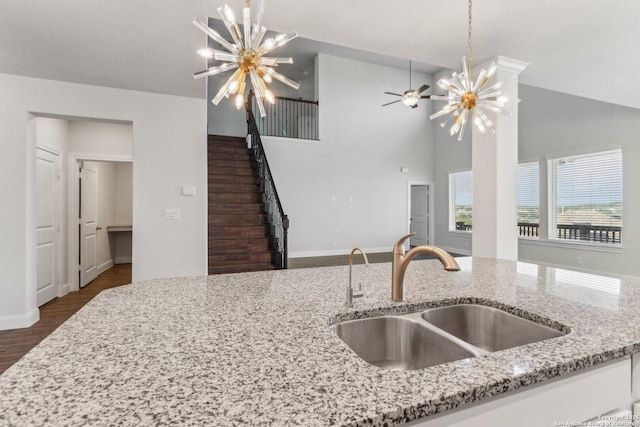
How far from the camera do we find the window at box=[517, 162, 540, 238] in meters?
6.69

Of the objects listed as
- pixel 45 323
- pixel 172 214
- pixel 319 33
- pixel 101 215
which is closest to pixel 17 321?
pixel 45 323

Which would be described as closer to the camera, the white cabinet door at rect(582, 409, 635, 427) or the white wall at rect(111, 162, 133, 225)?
the white cabinet door at rect(582, 409, 635, 427)

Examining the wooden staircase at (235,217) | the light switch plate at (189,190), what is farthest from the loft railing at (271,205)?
the light switch plate at (189,190)

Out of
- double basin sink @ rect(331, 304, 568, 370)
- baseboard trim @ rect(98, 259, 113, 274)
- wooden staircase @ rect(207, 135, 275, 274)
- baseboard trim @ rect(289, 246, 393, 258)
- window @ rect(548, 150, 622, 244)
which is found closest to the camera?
double basin sink @ rect(331, 304, 568, 370)

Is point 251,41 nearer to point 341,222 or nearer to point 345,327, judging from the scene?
point 345,327

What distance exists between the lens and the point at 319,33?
2793 mm

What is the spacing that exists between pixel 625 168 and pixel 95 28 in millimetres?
7241

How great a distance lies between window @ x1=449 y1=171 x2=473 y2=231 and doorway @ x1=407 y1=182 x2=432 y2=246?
2.41 ft

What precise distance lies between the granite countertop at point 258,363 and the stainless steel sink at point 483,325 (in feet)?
0.18

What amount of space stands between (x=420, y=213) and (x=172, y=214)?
7.68m

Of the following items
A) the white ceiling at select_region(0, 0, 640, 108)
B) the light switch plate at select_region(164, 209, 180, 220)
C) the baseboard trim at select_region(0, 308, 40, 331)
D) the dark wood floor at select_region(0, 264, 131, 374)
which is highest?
the white ceiling at select_region(0, 0, 640, 108)

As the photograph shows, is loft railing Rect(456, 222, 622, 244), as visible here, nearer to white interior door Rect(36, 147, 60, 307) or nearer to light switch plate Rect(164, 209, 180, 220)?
light switch plate Rect(164, 209, 180, 220)

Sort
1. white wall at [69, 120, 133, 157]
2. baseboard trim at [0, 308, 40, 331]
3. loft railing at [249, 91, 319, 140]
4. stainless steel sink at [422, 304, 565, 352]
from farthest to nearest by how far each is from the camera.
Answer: loft railing at [249, 91, 319, 140]
white wall at [69, 120, 133, 157]
baseboard trim at [0, 308, 40, 331]
stainless steel sink at [422, 304, 565, 352]

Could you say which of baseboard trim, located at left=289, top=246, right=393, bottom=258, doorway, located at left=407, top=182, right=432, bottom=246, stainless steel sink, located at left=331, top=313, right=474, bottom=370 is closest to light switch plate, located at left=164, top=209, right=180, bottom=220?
stainless steel sink, located at left=331, top=313, right=474, bottom=370
